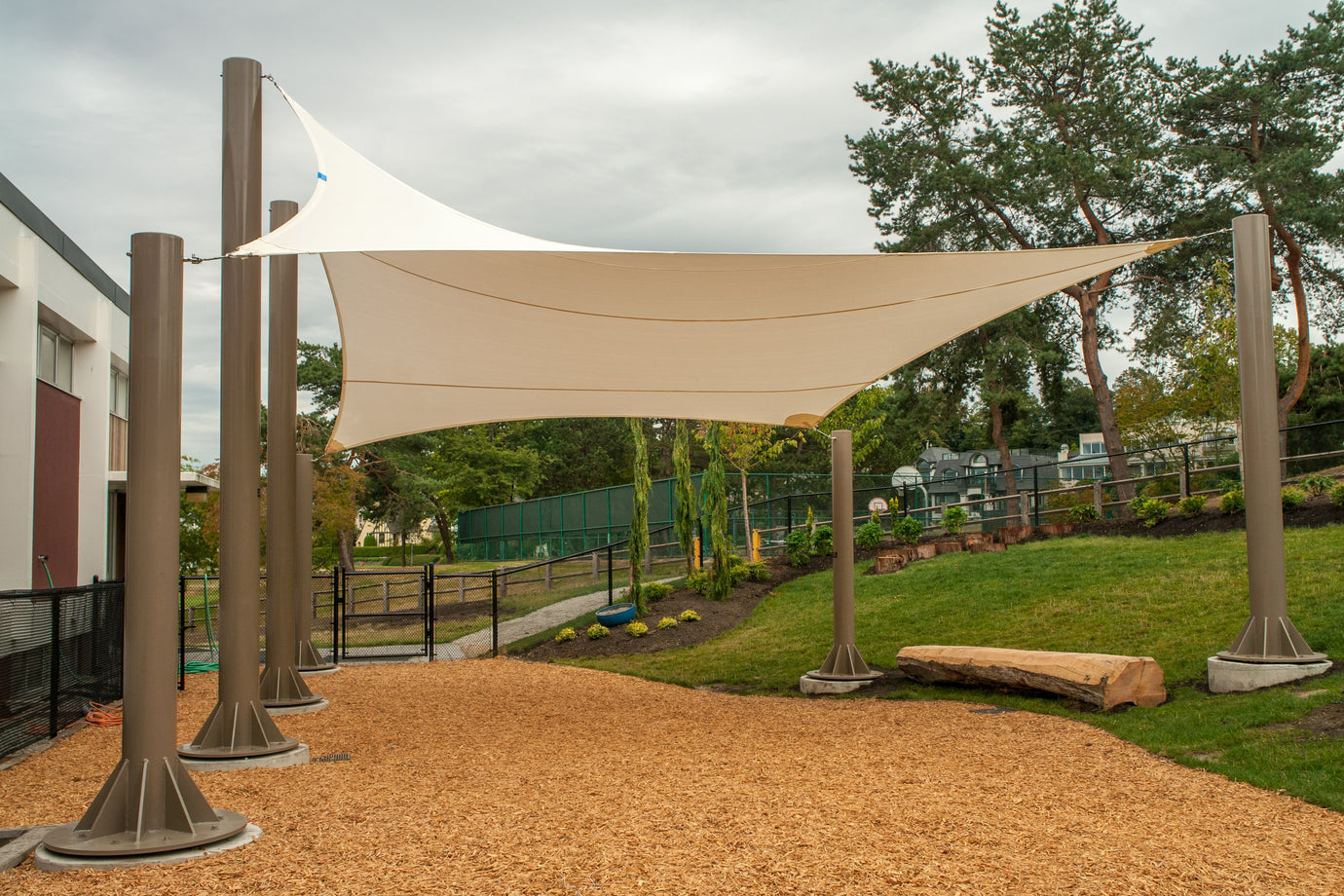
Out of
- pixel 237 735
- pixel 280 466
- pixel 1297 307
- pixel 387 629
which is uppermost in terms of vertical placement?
pixel 1297 307

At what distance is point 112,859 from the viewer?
315 cm

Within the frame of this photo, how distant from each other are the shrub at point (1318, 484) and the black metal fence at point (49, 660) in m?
11.4

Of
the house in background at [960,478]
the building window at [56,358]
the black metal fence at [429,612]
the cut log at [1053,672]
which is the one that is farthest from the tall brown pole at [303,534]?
the house in background at [960,478]

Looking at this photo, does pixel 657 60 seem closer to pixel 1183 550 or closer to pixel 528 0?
pixel 528 0

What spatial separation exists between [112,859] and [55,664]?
336 centimetres

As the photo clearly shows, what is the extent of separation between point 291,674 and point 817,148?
6.99 metres

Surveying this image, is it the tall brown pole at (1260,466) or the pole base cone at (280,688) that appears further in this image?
the pole base cone at (280,688)

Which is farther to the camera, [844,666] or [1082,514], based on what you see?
[1082,514]

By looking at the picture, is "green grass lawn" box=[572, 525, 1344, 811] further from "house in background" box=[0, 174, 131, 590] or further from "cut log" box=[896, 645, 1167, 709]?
"house in background" box=[0, 174, 131, 590]

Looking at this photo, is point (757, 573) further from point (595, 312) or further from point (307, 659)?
point (595, 312)

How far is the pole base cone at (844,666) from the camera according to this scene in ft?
A: 24.7

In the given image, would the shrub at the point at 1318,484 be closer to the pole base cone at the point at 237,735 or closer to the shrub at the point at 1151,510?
the shrub at the point at 1151,510

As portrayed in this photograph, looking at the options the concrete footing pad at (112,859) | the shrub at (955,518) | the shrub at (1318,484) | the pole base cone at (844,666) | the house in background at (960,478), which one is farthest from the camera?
the house in background at (960,478)

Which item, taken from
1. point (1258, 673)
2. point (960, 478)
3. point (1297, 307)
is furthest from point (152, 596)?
point (1297, 307)
